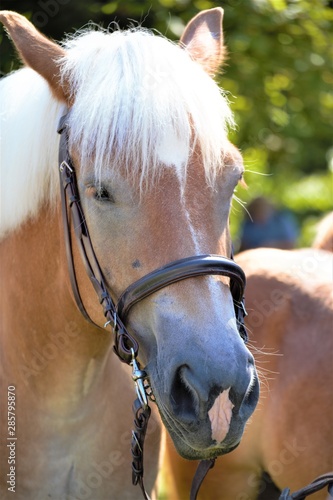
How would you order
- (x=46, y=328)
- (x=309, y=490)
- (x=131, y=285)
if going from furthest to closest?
(x=46, y=328)
(x=309, y=490)
(x=131, y=285)

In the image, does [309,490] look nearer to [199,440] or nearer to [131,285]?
[199,440]

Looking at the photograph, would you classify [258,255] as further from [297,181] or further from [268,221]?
[297,181]

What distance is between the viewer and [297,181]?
59.4 ft

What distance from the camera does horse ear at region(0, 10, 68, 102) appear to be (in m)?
2.36

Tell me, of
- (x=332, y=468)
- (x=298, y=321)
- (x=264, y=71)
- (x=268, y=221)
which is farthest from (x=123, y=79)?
(x=268, y=221)

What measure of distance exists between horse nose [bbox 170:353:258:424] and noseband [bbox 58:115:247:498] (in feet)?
0.57

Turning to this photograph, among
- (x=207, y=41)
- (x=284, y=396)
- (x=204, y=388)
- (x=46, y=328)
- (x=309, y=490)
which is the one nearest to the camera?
(x=204, y=388)

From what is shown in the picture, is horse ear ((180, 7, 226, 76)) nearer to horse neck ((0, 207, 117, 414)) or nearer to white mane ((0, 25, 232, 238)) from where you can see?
white mane ((0, 25, 232, 238))

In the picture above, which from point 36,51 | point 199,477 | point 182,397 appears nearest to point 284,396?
point 199,477

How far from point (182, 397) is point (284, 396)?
4.67 feet

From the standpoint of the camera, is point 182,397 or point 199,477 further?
point 199,477

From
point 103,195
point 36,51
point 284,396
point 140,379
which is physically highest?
point 36,51

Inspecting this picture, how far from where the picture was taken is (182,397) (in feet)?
6.67

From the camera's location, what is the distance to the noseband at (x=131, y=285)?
2.08 meters
